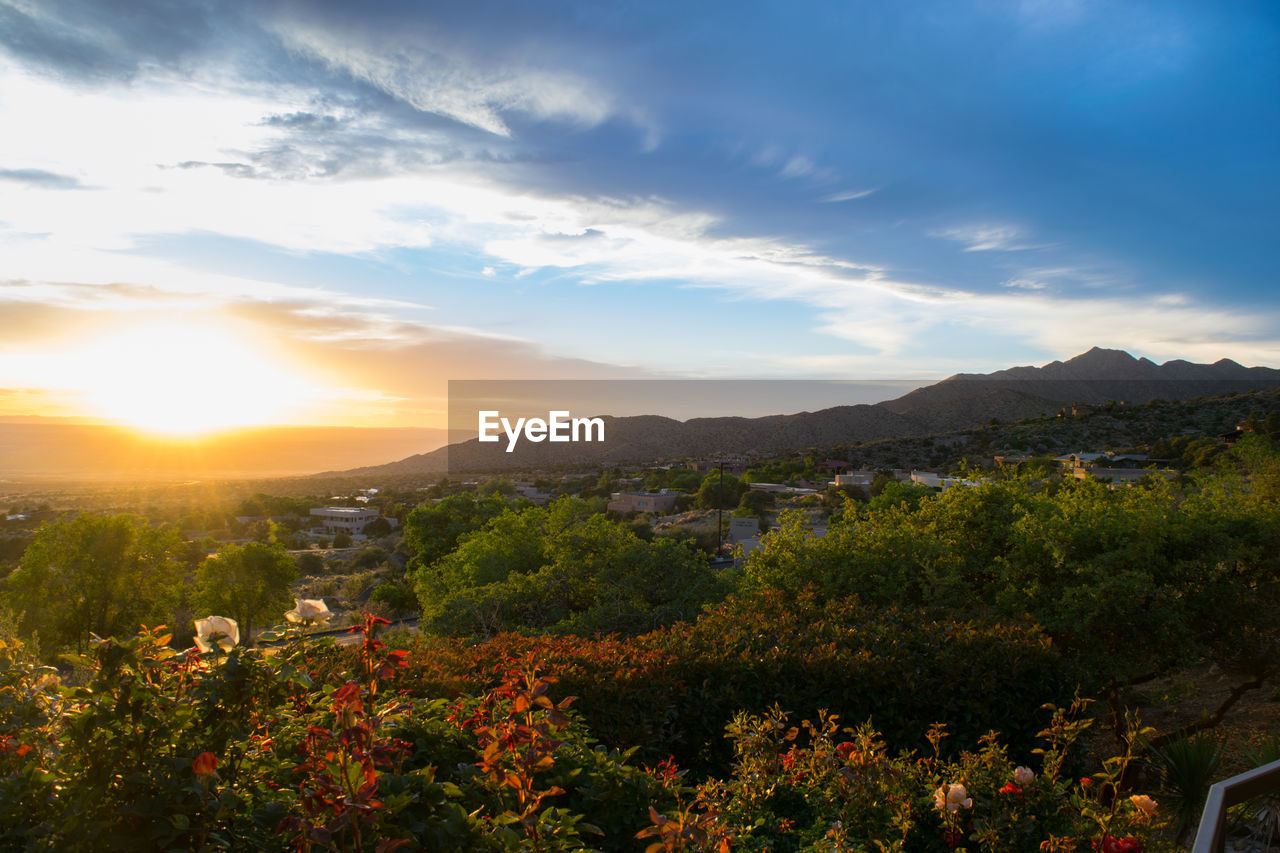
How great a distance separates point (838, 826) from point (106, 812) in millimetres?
3206

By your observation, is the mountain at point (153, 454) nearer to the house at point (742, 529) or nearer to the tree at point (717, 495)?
the tree at point (717, 495)

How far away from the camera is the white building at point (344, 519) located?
5066 cm

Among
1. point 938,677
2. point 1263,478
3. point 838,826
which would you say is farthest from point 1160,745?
point 1263,478

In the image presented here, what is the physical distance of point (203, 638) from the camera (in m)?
2.62

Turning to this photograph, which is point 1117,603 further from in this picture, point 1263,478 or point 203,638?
point 203,638

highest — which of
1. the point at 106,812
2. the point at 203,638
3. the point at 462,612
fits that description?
the point at 203,638

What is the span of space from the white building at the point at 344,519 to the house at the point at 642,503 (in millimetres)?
18478

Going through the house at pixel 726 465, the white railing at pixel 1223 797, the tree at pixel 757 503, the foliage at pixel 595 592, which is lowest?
the tree at pixel 757 503

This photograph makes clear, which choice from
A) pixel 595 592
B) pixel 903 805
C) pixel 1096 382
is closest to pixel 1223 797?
pixel 903 805

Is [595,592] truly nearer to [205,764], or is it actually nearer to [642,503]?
[205,764]

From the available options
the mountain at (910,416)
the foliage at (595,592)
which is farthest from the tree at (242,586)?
the mountain at (910,416)

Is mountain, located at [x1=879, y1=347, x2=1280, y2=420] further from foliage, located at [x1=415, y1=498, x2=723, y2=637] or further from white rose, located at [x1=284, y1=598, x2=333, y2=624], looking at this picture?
white rose, located at [x1=284, y1=598, x2=333, y2=624]

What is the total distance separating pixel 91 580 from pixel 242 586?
372 cm

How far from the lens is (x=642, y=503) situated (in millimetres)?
47656
